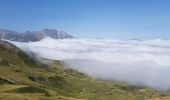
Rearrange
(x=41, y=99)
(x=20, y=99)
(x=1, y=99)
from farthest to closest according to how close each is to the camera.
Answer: (x=41, y=99)
(x=20, y=99)
(x=1, y=99)

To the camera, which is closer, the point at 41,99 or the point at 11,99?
the point at 11,99

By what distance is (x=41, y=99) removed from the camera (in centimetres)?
19650

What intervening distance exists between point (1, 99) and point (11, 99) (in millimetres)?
8628

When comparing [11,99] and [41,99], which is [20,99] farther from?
[41,99]

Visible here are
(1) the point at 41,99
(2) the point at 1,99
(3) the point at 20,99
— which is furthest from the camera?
(1) the point at 41,99

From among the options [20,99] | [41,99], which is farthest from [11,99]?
[41,99]

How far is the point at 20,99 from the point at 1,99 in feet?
47.2

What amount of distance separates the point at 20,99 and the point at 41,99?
28.8 metres

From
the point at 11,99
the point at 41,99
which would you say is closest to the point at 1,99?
the point at 11,99

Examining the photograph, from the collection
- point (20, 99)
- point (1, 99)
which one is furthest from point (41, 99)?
point (1, 99)

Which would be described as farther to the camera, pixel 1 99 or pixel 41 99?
pixel 41 99

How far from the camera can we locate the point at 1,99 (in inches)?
6132

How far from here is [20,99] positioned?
168750 mm

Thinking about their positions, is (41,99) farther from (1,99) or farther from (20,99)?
(1,99)
